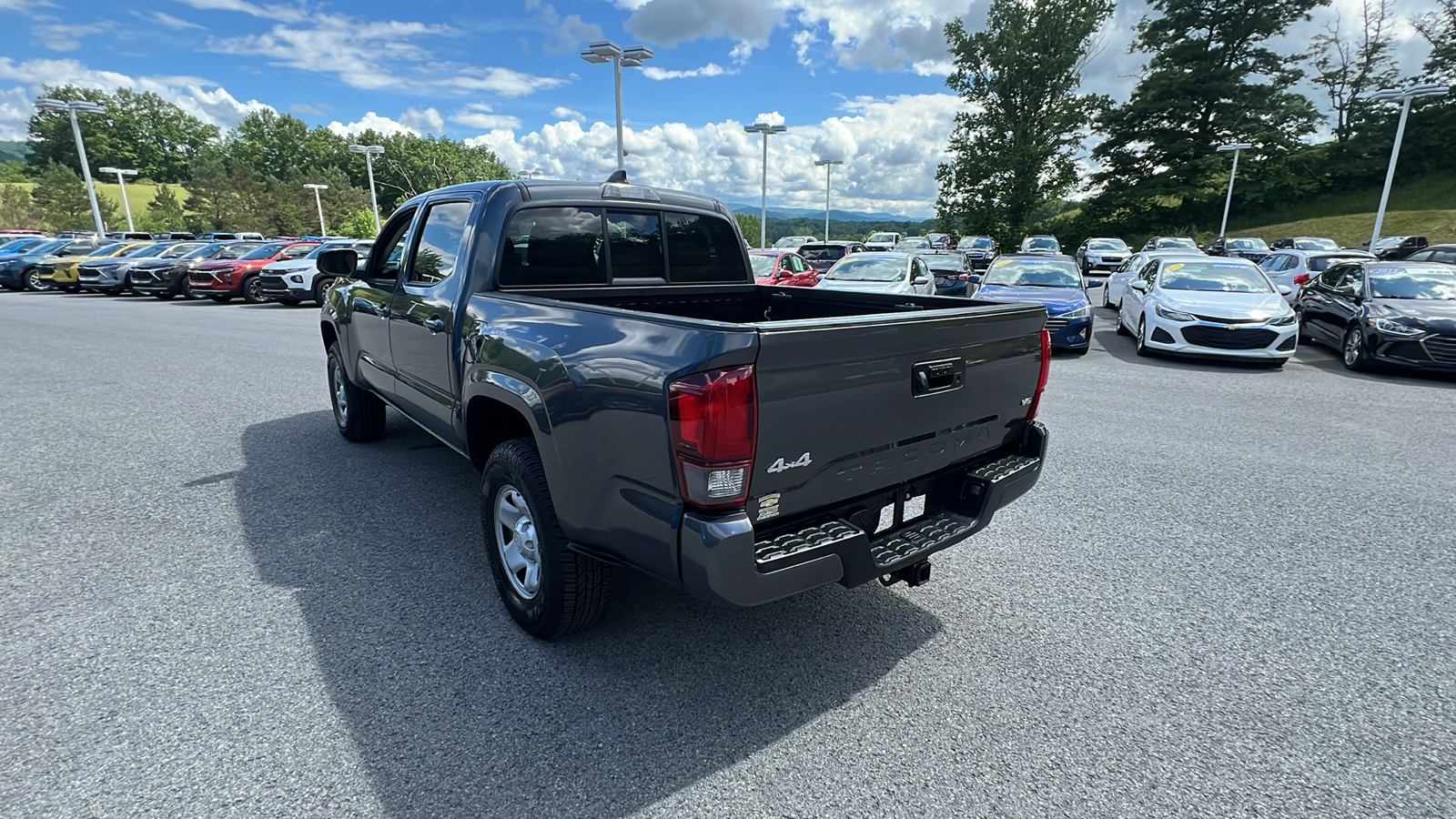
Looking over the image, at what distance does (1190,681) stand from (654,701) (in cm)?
209

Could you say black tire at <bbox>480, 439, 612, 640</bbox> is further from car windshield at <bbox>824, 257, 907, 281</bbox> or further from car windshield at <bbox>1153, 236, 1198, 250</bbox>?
car windshield at <bbox>1153, 236, 1198, 250</bbox>

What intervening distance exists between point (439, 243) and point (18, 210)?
7602 cm

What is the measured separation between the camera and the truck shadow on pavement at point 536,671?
229cm

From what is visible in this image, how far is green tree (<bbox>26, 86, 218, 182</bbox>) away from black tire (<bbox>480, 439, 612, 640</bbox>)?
113 m

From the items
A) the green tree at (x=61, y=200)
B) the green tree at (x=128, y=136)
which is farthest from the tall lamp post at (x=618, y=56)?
the green tree at (x=128, y=136)

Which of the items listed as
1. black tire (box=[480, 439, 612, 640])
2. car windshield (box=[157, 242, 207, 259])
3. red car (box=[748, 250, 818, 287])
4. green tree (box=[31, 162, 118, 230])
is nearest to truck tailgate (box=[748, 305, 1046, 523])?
black tire (box=[480, 439, 612, 640])

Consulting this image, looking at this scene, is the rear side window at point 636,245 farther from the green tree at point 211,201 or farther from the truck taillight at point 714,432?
the green tree at point 211,201

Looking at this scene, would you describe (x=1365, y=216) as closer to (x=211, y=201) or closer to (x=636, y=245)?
(x=636, y=245)

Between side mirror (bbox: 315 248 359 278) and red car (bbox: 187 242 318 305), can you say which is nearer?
side mirror (bbox: 315 248 359 278)

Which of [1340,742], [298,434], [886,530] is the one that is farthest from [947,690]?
[298,434]

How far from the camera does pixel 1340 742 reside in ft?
8.01

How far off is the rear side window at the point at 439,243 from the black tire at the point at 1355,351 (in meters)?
11.5

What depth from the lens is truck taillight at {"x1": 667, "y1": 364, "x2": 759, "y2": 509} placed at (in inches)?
83.5

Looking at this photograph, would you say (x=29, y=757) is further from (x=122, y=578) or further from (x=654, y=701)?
(x=654, y=701)
